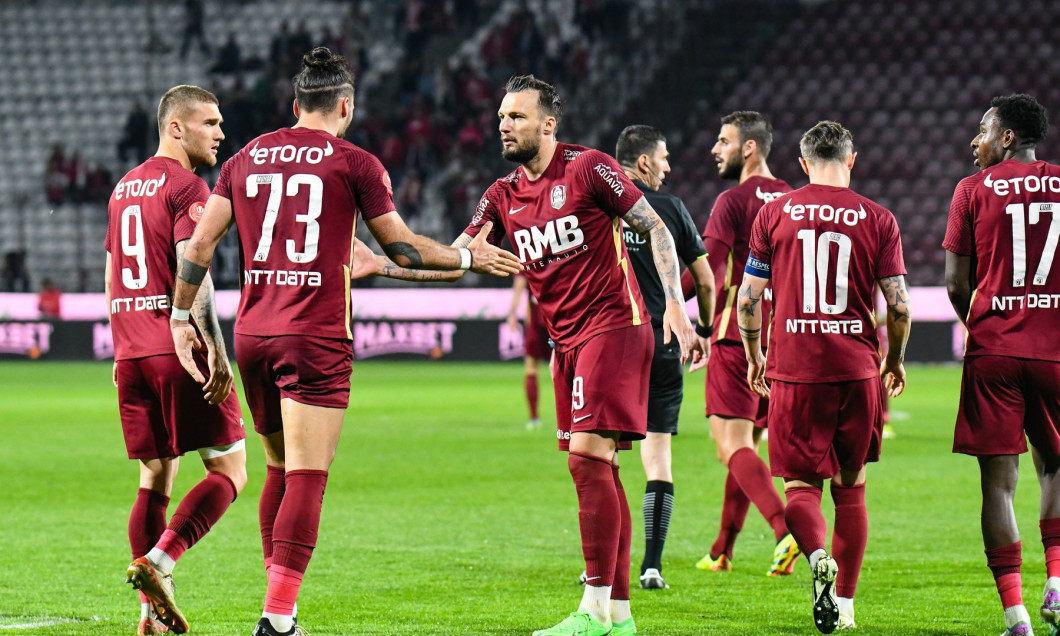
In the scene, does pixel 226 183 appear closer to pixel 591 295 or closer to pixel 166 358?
pixel 166 358

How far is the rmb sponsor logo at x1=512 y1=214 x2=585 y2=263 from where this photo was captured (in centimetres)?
550

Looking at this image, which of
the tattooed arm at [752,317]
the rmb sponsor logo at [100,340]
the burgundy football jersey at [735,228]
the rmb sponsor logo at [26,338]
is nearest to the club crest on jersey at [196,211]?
the tattooed arm at [752,317]

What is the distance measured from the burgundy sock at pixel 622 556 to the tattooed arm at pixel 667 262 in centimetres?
63

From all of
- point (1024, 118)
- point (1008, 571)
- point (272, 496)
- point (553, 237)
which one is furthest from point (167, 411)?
point (1024, 118)

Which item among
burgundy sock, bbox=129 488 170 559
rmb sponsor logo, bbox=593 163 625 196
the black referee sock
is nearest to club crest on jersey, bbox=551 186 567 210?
rmb sponsor logo, bbox=593 163 625 196

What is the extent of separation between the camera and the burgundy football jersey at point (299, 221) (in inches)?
195

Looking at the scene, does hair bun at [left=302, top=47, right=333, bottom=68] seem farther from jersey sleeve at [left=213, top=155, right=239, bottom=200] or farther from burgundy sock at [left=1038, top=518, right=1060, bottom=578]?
burgundy sock at [left=1038, top=518, right=1060, bottom=578]

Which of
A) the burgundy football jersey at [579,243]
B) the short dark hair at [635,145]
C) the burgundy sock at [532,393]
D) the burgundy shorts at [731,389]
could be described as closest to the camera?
the burgundy football jersey at [579,243]

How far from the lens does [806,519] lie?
5539 millimetres

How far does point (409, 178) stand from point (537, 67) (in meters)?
3.66

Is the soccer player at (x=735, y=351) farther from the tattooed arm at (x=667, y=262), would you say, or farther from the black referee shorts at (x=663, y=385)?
the tattooed arm at (x=667, y=262)

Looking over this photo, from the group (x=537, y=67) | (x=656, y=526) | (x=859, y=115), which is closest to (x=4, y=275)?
(x=537, y=67)

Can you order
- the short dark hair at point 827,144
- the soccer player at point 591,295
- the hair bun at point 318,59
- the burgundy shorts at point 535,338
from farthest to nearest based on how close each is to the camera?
1. the burgundy shorts at point 535,338
2. the short dark hair at point 827,144
3. the soccer player at point 591,295
4. the hair bun at point 318,59

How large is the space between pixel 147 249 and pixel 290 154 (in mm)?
939
